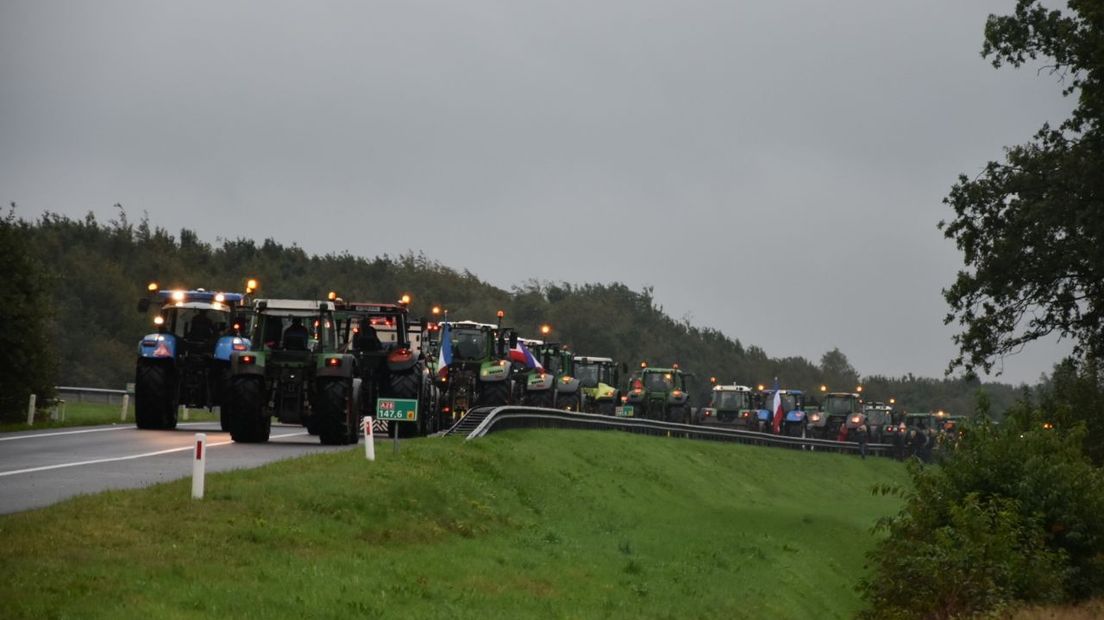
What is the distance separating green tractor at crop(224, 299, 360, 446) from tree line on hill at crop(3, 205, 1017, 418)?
1397 cm

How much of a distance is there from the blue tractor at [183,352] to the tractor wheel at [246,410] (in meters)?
1.43

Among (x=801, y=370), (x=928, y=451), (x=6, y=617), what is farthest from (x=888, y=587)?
(x=801, y=370)

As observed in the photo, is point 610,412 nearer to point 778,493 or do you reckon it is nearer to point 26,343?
point 778,493

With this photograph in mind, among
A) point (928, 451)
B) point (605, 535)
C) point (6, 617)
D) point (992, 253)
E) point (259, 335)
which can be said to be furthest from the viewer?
point (928, 451)

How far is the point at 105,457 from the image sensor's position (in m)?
27.2

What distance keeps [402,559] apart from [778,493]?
3563cm

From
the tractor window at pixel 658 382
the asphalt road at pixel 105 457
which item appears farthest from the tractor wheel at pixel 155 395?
the tractor window at pixel 658 382

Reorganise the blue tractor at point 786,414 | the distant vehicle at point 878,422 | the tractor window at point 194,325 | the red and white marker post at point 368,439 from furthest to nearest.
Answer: the distant vehicle at point 878,422, the blue tractor at point 786,414, the tractor window at point 194,325, the red and white marker post at point 368,439

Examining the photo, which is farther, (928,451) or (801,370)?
(801,370)

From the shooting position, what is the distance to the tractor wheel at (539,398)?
53.5m

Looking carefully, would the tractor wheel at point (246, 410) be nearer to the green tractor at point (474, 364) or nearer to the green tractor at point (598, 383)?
the green tractor at point (474, 364)

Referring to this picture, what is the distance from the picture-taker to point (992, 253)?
40.1 meters

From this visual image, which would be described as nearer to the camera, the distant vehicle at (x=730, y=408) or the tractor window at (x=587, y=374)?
the tractor window at (x=587, y=374)

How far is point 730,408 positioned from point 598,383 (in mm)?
13748
